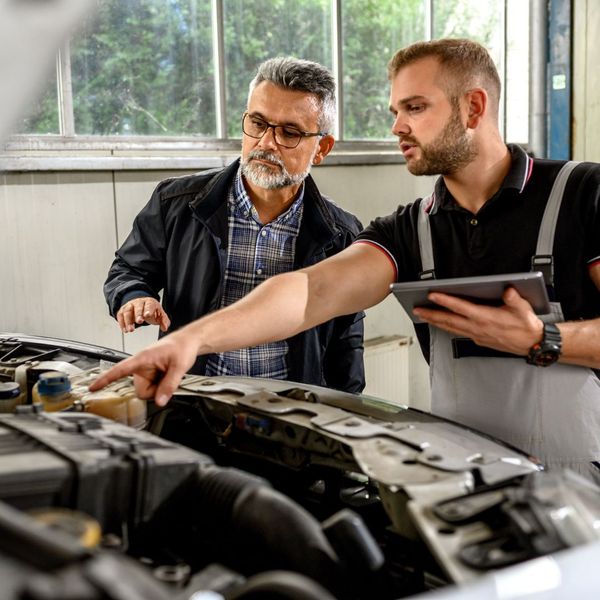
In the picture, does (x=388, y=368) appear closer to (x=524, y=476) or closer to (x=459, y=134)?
(x=459, y=134)

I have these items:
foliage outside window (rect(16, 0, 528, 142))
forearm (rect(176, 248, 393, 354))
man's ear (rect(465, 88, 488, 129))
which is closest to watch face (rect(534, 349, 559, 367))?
forearm (rect(176, 248, 393, 354))

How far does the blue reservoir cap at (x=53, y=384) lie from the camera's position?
5.20ft

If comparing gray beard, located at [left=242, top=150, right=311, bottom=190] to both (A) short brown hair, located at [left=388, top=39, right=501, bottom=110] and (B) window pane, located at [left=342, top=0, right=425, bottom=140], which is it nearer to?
(A) short brown hair, located at [left=388, top=39, right=501, bottom=110]

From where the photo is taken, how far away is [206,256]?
2410 mm

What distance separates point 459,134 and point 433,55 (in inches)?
8.9

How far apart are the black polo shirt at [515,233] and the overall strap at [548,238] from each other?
13 mm

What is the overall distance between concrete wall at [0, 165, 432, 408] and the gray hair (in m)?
1.11

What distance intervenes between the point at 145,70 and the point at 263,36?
2.62 ft

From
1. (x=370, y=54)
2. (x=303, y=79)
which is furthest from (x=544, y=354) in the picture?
(x=370, y=54)

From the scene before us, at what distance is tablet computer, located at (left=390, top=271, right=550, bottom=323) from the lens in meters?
1.52

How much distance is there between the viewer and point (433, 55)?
2004 millimetres

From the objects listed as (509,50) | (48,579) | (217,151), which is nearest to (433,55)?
(48,579)

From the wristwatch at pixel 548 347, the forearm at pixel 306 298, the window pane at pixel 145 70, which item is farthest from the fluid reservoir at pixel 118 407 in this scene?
the window pane at pixel 145 70

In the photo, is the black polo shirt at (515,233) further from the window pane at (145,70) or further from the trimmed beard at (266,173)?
the window pane at (145,70)
